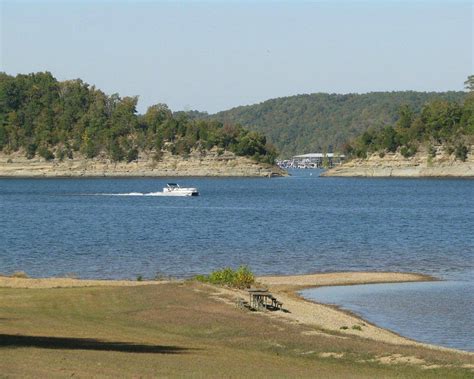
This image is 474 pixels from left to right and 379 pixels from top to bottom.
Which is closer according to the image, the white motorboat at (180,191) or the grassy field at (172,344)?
the grassy field at (172,344)

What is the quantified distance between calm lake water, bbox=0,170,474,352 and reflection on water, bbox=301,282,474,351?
4.55m

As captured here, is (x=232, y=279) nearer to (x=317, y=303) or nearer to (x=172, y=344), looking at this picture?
(x=317, y=303)

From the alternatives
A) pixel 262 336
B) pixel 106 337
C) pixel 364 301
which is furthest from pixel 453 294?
pixel 106 337

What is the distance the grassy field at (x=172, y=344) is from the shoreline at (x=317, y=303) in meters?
1.09

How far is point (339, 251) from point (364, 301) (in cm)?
2542

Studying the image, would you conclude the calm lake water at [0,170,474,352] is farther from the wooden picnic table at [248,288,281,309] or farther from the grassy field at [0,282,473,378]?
the grassy field at [0,282,473,378]

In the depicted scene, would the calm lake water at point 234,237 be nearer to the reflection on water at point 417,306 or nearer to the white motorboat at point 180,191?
the reflection on water at point 417,306

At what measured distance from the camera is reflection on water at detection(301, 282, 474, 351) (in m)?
33.8

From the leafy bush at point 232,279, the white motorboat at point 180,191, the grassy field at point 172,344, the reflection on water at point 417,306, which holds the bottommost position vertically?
the white motorboat at point 180,191

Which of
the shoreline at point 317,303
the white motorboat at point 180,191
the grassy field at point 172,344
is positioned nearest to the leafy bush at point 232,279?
the shoreline at point 317,303

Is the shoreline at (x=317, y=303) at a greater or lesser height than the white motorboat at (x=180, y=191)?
greater

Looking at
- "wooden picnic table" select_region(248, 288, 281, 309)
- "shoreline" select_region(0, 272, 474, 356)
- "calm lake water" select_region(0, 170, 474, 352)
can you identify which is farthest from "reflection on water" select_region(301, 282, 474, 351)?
"calm lake water" select_region(0, 170, 474, 352)

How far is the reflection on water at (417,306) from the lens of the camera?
111 ft

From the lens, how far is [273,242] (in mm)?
75125
